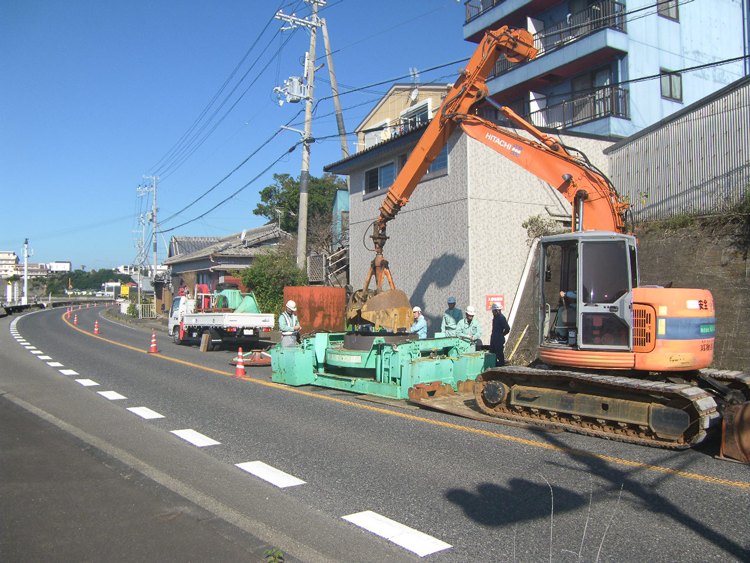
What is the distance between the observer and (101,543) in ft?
13.7

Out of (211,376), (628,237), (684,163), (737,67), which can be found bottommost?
(211,376)

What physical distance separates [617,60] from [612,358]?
56.4 ft

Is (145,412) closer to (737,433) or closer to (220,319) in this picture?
(737,433)

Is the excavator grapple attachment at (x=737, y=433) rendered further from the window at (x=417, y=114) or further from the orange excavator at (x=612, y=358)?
the window at (x=417, y=114)

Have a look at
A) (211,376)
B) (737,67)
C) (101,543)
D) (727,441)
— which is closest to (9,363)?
(211,376)

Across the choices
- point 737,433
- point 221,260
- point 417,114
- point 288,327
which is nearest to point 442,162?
point 288,327

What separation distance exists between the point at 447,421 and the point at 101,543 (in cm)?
522

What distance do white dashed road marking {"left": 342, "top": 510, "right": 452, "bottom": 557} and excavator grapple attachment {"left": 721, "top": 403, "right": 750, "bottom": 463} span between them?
13.2 feet

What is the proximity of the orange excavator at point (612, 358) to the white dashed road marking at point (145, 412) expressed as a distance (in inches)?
161

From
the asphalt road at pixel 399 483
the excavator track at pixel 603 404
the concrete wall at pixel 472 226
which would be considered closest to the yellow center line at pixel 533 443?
the asphalt road at pixel 399 483

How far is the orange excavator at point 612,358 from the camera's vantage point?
684 centimetres

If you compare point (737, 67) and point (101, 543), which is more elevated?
point (737, 67)

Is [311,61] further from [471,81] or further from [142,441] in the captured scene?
[142,441]

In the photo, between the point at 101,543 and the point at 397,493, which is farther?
the point at 397,493
